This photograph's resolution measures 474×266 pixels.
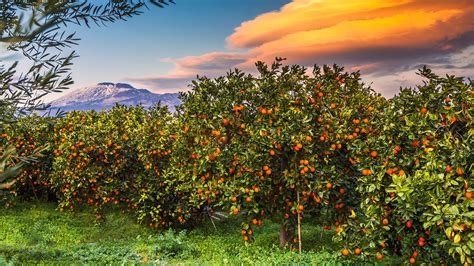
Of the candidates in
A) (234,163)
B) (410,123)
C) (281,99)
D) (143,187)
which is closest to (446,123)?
(410,123)

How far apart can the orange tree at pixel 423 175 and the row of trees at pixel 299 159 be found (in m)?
0.02

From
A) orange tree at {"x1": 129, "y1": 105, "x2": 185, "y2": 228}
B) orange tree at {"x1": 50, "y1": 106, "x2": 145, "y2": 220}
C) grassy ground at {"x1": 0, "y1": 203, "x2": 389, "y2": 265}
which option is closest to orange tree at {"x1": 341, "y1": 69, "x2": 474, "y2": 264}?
grassy ground at {"x1": 0, "y1": 203, "x2": 389, "y2": 265}

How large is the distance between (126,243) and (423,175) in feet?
34.1

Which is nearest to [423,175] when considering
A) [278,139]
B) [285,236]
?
[278,139]

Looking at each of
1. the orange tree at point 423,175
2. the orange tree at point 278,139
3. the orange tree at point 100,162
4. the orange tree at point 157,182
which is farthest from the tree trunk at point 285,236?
the orange tree at point 100,162

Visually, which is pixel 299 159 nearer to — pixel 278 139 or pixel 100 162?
pixel 278 139

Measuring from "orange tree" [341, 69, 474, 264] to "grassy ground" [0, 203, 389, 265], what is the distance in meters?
1.37

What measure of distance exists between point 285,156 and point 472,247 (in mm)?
5214

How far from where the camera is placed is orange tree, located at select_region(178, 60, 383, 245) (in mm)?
10945

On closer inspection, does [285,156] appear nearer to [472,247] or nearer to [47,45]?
[472,247]

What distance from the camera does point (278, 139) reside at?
1070cm

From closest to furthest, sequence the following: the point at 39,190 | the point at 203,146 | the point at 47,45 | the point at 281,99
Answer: the point at 47,45
the point at 281,99
the point at 203,146
the point at 39,190

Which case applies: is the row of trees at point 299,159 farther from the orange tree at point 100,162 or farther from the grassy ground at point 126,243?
the grassy ground at point 126,243

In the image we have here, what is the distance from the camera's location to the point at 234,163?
11344 millimetres
